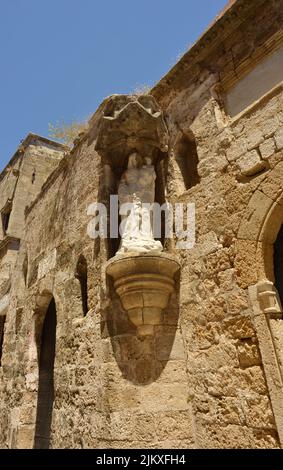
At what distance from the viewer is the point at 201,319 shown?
3.47m

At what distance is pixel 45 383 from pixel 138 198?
350cm

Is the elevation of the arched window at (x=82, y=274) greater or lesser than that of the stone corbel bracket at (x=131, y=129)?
lesser

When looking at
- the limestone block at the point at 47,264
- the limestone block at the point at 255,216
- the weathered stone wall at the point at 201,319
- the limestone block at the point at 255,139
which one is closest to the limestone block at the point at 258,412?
the weathered stone wall at the point at 201,319

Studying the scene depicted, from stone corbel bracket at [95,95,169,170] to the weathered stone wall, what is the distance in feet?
1.01

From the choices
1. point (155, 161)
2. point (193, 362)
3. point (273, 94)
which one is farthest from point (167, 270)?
point (273, 94)

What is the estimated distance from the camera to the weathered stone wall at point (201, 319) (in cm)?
306

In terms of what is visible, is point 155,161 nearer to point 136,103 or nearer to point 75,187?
point 136,103

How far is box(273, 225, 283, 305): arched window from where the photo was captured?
10.2ft

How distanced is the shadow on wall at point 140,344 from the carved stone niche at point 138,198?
0.32ft

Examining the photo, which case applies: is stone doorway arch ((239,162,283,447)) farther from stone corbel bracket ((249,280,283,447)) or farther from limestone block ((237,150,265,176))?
limestone block ((237,150,265,176))

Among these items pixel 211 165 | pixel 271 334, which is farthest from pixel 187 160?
pixel 271 334

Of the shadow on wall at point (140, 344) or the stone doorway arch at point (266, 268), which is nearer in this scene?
the stone doorway arch at point (266, 268)

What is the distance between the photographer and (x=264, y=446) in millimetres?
2689

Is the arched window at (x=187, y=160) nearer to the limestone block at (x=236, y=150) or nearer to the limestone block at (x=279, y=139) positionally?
the limestone block at (x=236, y=150)
